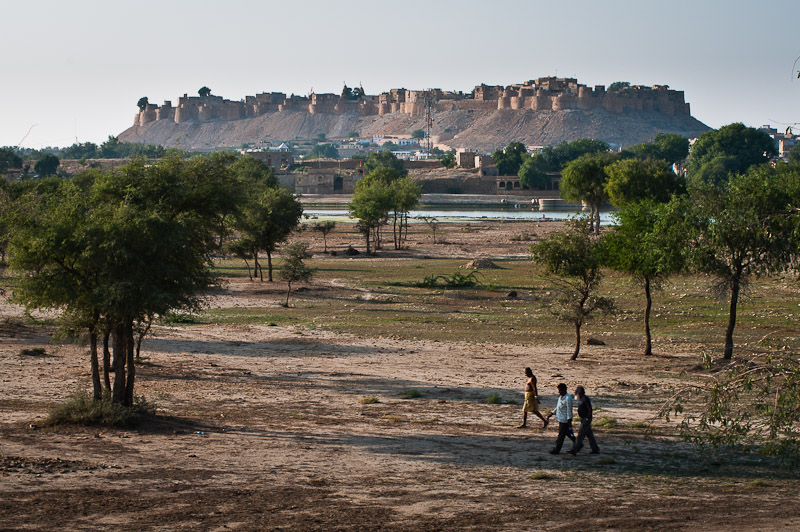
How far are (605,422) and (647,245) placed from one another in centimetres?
891

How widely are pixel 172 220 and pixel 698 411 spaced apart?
9.91m

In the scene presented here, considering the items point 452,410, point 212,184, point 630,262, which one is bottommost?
point 452,410

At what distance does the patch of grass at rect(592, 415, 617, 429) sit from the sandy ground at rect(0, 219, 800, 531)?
142 mm

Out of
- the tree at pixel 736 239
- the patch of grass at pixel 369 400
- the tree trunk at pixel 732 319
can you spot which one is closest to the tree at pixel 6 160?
the tree at pixel 736 239

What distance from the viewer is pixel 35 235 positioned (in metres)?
15.4

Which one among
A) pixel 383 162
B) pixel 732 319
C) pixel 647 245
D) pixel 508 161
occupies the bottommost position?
pixel 732 319

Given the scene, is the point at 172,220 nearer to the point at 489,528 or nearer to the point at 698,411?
the point at 489,528

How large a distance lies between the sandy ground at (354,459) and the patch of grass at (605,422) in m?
0.14

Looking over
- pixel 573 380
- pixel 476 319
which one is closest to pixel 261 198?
pixel 476 319

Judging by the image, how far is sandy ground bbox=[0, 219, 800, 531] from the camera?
11000 millimetres

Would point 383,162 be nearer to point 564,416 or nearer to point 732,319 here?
point 732,319

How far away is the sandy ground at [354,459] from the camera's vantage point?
36.1ft

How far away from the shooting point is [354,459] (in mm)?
13703

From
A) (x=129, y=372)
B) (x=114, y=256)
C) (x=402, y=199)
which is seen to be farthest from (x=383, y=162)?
(x=114, y=256)
